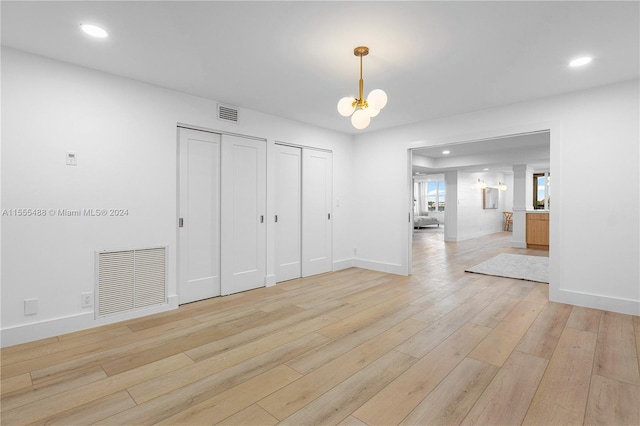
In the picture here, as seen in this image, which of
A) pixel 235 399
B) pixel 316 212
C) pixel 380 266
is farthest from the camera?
pixel 380 266

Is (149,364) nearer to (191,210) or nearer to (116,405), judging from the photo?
(116,405)

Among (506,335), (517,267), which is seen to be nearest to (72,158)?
(506,335)

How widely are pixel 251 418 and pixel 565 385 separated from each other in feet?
6.69

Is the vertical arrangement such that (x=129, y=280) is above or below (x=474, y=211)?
below

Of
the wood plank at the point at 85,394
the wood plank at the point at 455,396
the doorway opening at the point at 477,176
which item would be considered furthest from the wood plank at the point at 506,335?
the wood plank at the point at 85,394

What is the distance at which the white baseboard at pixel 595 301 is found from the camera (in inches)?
135

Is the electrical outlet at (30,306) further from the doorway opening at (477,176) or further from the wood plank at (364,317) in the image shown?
the doorway opening at (477,176)

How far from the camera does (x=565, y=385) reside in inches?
82.0

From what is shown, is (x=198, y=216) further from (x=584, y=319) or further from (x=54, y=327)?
(x=584, y=319)

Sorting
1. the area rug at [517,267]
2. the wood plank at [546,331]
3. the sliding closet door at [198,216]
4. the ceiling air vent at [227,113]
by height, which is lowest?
the wood plank at [546,331]

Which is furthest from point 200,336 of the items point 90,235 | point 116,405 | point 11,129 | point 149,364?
point 11,129

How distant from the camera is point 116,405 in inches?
74.4

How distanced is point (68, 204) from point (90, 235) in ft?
1.15

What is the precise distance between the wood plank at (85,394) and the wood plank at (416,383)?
1.44 meters
